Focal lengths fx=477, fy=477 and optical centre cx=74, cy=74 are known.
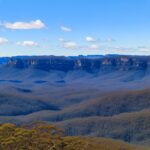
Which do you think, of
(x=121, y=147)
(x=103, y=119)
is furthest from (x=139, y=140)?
(x=121, y=147)

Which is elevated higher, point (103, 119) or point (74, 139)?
point (74, 139)

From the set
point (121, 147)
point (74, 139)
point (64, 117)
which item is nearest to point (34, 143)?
point (74, 139)

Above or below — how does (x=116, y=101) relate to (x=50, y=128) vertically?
below

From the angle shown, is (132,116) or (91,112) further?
(91,112)

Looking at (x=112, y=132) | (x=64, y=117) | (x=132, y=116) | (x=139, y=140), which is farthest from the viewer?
(x=64, y=117)

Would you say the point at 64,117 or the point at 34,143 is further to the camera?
the point at 64,117

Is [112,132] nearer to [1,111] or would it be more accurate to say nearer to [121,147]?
[121,147]

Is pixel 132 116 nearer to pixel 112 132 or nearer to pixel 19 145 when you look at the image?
pixel 112 132

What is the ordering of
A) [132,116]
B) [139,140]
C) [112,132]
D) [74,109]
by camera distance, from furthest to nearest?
[74,109], [132,116], [112,132], [139,140]

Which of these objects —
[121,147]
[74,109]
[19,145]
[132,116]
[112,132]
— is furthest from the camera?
[74,109]
